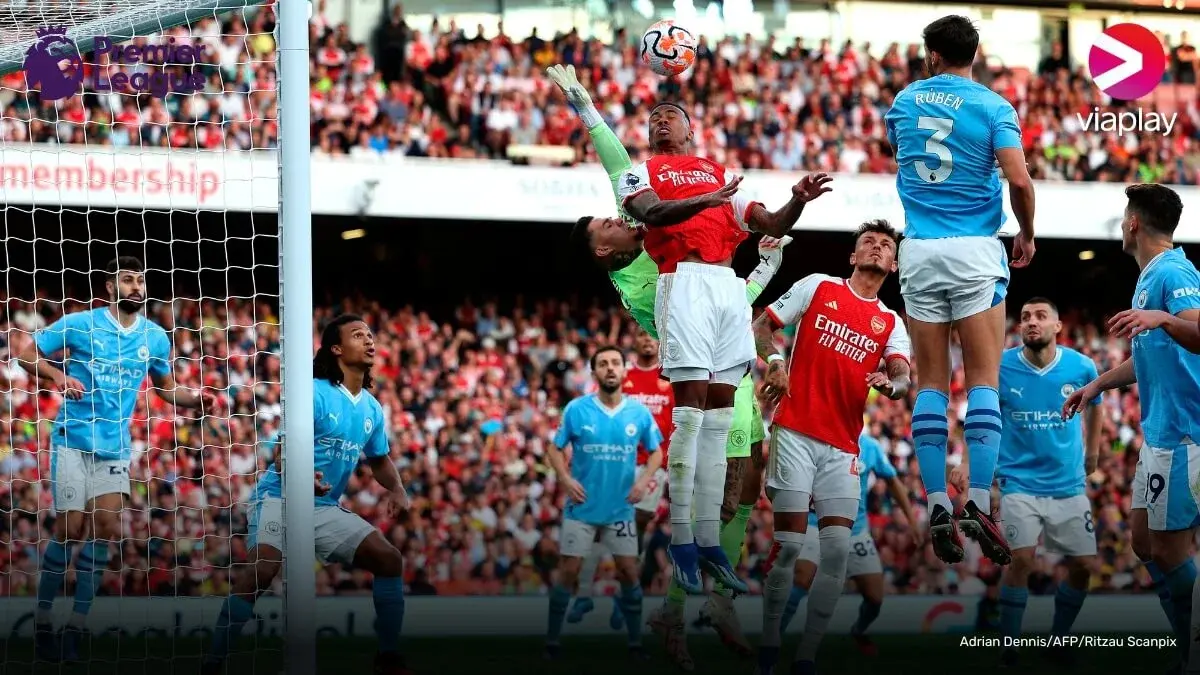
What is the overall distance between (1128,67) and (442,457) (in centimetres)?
1290

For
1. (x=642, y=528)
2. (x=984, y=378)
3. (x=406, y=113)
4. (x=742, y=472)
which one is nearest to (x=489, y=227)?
(x=406, y=113)

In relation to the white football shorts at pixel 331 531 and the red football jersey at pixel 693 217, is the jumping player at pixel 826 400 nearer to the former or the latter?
the red football jersey at pixel 693 217

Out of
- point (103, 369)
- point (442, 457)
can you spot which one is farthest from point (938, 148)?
point (442, 457)

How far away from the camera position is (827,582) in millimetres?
8289

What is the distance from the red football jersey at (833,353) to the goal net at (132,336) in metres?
3.04

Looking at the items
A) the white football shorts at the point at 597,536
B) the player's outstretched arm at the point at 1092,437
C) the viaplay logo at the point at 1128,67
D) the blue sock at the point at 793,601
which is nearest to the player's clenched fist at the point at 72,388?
the white football shorts at the point at 597,536

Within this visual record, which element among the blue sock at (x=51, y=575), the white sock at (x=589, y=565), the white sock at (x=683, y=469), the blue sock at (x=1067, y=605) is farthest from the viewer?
the white sock at (x=589, y=565)

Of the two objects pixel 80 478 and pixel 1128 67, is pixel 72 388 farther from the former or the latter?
pixel 1128 67

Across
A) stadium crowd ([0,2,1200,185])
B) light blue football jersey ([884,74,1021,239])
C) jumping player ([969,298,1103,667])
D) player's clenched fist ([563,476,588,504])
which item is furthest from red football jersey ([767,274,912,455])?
stadium crowd ([0,2,1200,185])

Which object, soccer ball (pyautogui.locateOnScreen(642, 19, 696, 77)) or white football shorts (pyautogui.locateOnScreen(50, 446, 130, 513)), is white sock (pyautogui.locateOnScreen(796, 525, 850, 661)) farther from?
white football shorts (pyautogui.locateOnScreen(50, 446, 130, 513))

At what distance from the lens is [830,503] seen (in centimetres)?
845

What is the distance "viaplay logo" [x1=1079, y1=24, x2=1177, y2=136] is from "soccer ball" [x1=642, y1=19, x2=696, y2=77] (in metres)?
14.8

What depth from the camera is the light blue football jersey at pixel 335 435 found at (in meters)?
8.18

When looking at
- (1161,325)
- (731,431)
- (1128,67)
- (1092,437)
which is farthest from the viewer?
(1128,67)
